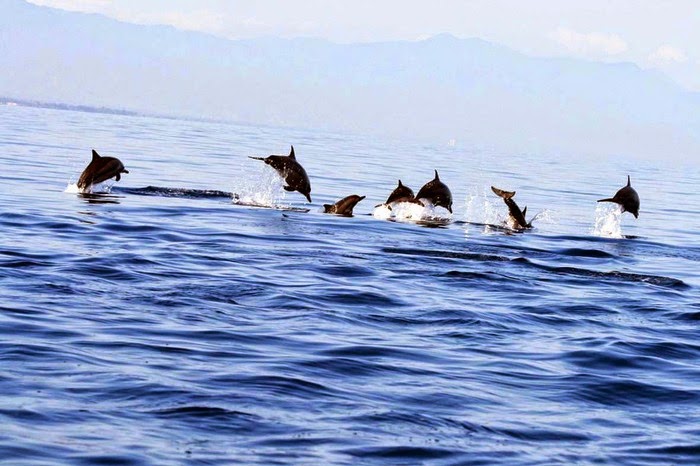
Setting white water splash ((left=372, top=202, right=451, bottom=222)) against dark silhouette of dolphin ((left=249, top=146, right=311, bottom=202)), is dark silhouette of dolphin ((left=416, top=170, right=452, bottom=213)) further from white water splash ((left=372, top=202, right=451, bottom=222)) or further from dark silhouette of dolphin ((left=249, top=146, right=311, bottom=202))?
dark silhouette of dolphin ((left=249, top=146, right=311, bottom=202))

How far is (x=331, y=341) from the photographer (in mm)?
13055

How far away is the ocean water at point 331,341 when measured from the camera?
9367mm

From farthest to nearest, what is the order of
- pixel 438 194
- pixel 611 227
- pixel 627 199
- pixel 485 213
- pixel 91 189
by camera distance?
pixel 485 213
pixel 91 189
pixel 611 227
pixel 627 199
pixel 438 194

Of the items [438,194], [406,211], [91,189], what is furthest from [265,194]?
[438,194]

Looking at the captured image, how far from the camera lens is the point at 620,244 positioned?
26516 mm

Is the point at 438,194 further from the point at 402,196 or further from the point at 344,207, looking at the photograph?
the point at 344,207

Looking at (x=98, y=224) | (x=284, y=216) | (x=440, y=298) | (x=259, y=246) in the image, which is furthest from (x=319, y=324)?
(x=284, y=216)

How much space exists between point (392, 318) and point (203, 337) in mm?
2844

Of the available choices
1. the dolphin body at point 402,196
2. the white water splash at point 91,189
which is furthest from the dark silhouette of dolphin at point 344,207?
the white water splash at point 91,189

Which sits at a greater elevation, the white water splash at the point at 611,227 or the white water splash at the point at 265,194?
the white water splash at the point at 265,194

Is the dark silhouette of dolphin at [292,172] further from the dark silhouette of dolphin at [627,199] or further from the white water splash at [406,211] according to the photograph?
the dark silhouette of dolphin at [627,199]

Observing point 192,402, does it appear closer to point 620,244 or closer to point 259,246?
point 259,246

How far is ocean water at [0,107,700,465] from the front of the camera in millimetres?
9367

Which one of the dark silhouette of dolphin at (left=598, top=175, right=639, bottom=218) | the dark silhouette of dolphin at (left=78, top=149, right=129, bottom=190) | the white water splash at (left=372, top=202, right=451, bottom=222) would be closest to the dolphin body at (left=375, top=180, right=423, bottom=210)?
the white water splash at (left=372, top=202, right=451, bottom=222)
